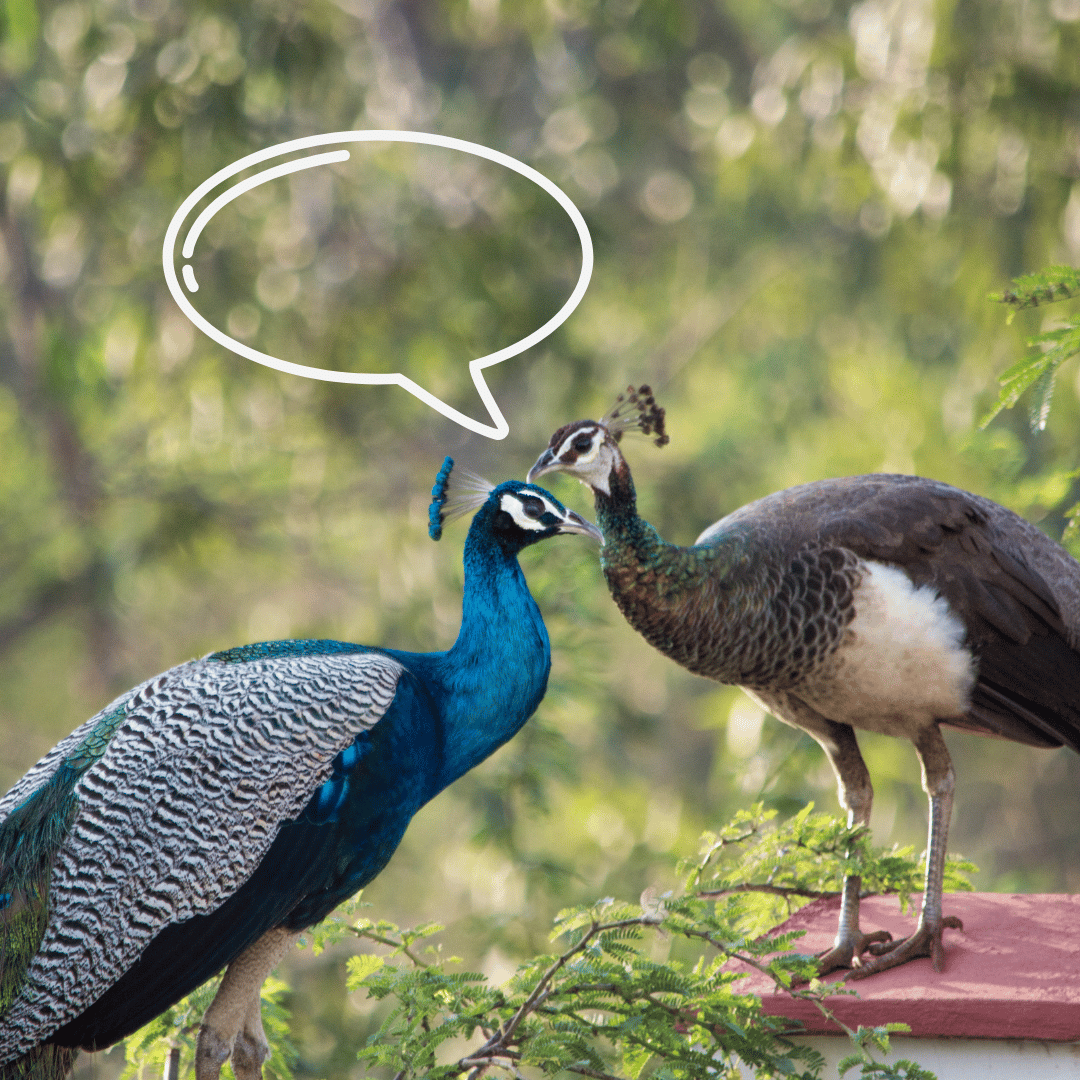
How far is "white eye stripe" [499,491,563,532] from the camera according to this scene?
3373 mm

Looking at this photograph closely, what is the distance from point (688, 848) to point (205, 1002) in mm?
3822

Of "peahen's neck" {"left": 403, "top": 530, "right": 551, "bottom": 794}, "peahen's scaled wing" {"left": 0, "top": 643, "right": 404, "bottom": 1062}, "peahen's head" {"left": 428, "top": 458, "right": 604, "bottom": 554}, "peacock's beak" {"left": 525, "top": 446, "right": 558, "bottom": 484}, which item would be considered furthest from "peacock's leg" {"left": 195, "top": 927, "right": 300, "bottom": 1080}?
"peacock's beak" {"left": 525, "top": 446, "right": 558, "bottom": 484}

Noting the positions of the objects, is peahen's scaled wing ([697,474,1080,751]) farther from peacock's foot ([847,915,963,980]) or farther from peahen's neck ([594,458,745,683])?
peacock's foot ([847,915,963,980])

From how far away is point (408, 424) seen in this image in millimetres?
10820

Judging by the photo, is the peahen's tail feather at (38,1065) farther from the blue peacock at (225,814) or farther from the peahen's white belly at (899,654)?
the peahen's white belly at (899,654)

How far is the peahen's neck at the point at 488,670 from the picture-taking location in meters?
3.32

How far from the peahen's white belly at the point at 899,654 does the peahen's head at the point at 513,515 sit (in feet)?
2.14

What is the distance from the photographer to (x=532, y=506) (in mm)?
3387

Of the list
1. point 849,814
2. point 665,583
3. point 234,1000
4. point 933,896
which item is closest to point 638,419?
point 665,583

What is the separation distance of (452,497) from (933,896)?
4.83ft

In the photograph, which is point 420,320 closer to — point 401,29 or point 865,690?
point 401,29

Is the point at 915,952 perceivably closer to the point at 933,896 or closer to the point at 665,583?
the point at 933,896

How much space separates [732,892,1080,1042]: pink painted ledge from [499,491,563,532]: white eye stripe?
1145 mm

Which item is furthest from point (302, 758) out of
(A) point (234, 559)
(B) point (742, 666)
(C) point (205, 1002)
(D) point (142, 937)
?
(A) point (234, 559)
